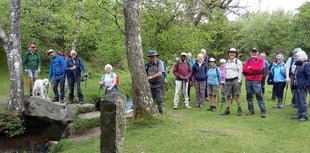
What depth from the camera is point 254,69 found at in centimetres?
1067

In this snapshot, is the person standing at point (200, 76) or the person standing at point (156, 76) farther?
the person standing at point (200, 76)

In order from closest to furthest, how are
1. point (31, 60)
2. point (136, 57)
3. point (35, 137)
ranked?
point (136, 57)
point (35, 137)
point (31, 60)

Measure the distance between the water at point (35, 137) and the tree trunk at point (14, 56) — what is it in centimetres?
84

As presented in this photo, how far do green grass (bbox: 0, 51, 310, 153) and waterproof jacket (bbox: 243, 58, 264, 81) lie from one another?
119cm

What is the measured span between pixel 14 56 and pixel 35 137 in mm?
2761

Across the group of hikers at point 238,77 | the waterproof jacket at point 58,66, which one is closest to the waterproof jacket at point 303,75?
the group of hikers at point 238,77

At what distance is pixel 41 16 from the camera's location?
65.2ft

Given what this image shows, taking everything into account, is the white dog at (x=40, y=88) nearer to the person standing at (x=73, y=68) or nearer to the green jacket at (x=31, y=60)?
the green jacket at (x=31, y=60)

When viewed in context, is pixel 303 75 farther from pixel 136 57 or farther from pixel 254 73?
pixel 136 57

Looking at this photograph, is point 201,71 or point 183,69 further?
point 201,71

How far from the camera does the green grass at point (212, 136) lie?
26.2ft

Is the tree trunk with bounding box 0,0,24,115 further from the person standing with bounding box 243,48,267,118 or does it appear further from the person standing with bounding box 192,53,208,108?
the person standing with bounding box 243,48,267,118

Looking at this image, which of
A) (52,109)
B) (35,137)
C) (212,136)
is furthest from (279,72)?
(35,137)

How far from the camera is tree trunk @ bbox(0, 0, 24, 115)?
12.2 metres
